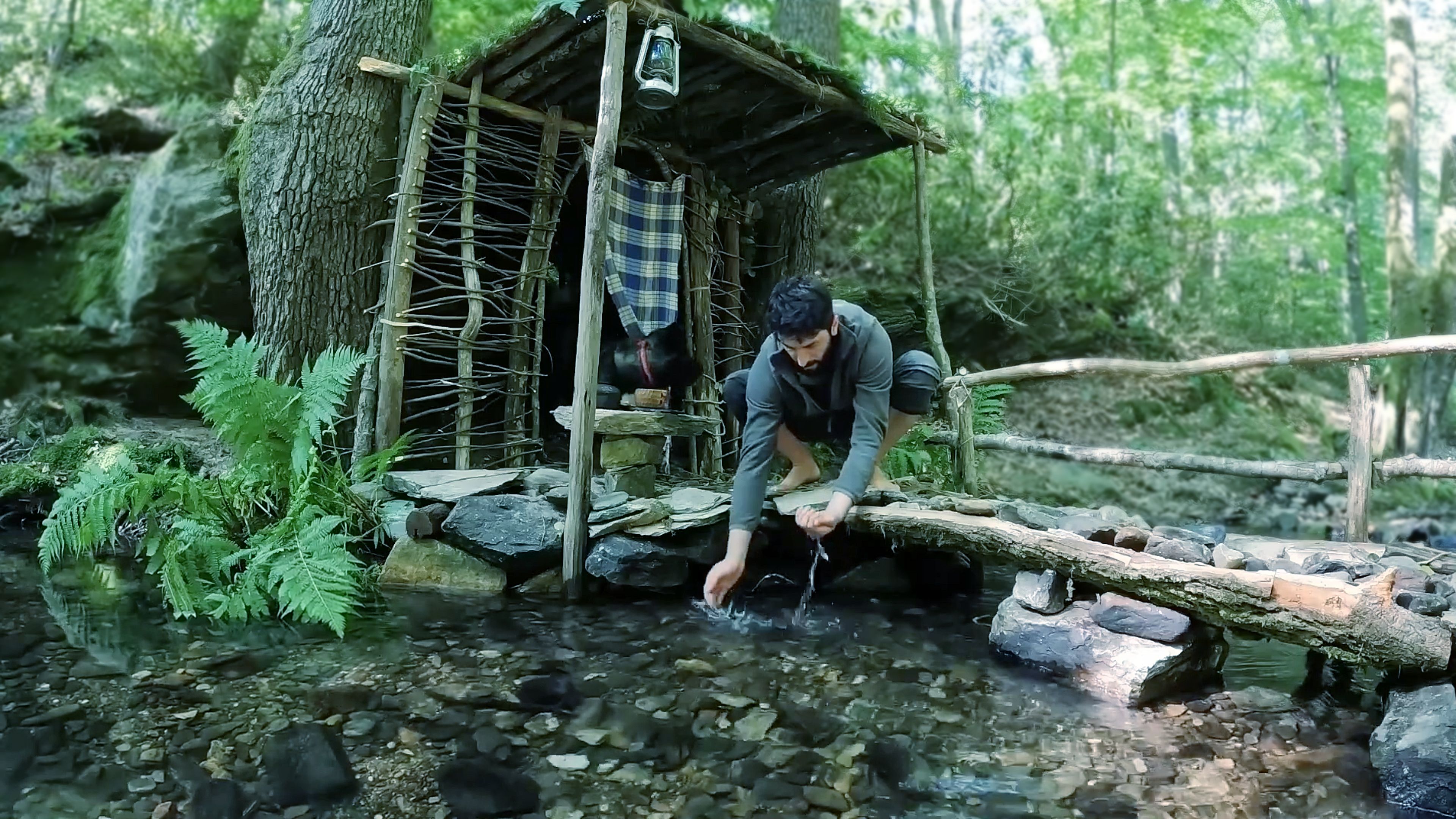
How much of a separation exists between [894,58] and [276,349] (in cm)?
771

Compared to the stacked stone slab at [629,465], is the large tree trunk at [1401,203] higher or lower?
higher

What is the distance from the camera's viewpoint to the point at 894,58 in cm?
1027

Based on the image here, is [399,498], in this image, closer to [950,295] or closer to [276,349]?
[276,349]

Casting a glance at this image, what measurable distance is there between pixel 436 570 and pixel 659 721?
78.9 inches

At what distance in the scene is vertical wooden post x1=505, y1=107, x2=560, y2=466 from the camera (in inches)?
224

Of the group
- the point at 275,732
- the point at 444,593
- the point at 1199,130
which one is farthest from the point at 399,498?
the point at 1199,130

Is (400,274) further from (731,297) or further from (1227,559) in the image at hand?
(1227,559)

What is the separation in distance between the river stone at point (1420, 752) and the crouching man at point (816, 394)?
1724 mm

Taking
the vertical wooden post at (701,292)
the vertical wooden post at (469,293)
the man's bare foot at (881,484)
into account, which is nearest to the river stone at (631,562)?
the man's bare foot at (881,484)

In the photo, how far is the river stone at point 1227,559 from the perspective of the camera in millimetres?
3027

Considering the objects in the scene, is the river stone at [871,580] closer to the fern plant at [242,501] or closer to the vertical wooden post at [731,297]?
the fern plant at [242,501]

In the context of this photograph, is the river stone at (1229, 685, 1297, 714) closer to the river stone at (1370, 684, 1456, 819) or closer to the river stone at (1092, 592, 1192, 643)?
the river stone at (1092, 592, 1192, 643)

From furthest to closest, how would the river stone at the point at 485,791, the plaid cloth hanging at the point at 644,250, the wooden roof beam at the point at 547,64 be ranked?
the plaid cloth hanging at the point at 644,250 → the wooden roof beam at the point at 547,64 → the river stone at the point at 485,791

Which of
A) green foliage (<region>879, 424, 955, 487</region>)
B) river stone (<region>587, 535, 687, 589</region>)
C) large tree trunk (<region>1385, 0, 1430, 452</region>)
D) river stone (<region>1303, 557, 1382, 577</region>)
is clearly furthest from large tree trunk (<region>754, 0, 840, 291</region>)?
large tree trunk (<region>1385, 0, 1430, 452</region>)
